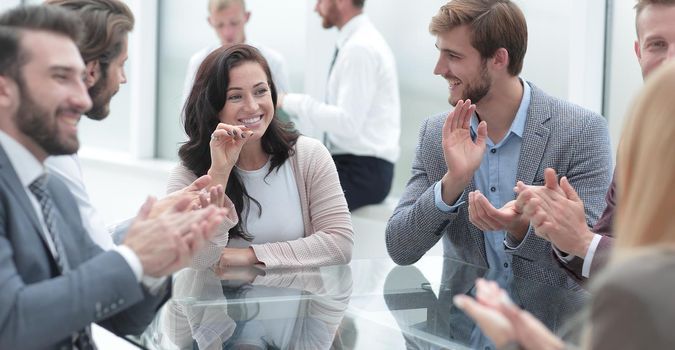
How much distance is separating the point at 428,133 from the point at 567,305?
1.02 meters

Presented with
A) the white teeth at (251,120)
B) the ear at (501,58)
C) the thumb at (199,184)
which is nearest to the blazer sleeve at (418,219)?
the ear at (501,58)

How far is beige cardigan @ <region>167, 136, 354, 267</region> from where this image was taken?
321cm

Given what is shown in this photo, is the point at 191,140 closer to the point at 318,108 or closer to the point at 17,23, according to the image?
the point at 17,23

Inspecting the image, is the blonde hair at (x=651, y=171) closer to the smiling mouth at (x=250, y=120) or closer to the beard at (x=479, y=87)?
the beard at (x=479, y=87)

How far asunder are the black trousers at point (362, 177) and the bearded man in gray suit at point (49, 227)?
358 centimetres

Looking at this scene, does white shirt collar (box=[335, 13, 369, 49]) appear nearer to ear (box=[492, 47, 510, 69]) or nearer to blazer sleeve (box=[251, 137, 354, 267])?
blazer sleeve (box=[251, 137, 354, 267])

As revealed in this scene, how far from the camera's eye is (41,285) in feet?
5.97

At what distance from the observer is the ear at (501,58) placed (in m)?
3.37

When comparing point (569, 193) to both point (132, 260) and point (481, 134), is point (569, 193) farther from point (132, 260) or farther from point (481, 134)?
point (132, 260)

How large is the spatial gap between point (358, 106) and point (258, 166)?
198 cm

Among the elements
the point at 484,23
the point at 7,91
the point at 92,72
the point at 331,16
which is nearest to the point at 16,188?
the point at 7,91

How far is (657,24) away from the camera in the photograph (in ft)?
9.30

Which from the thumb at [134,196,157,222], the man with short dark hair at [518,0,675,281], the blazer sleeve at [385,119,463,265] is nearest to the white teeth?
the blazer sleeve at [385,119,463,265]

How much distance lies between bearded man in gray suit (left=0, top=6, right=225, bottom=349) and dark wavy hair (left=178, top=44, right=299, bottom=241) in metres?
1.39
